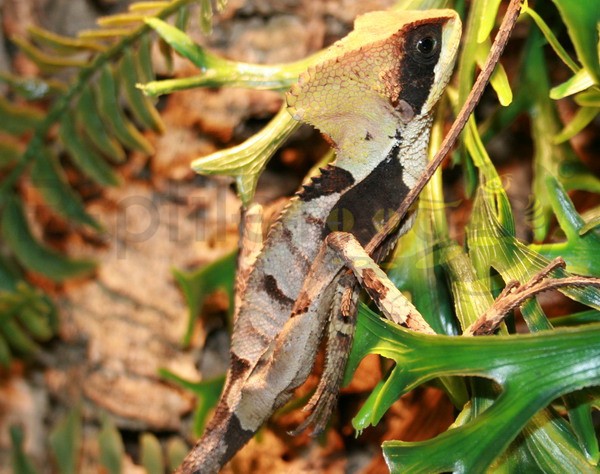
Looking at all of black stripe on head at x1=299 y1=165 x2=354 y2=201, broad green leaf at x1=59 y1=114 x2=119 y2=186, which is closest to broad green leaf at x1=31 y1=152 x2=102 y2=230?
broad green leaf at x1=59 y1=114 x2=119 y2=186

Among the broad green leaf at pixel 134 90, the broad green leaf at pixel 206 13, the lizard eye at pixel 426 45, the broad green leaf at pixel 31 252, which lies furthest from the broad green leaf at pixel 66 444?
the lizard eye at pixel 426 45

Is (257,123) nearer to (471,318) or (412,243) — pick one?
(412,243)

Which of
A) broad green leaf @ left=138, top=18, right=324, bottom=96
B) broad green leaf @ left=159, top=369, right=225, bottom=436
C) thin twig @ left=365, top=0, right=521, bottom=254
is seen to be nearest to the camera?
thin twig @ left=365, top=0, right=521, bottom=254

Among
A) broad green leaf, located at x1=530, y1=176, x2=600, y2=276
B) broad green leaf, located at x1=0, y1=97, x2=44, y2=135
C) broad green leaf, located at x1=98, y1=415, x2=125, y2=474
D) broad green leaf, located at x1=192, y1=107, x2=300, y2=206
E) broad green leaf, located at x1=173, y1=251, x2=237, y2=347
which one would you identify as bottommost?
broad green leaf, located at x1=98, y1=415, x2=125, y2=474

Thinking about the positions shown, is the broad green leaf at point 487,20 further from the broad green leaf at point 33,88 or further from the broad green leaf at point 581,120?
the broad green leaf at point 33,88

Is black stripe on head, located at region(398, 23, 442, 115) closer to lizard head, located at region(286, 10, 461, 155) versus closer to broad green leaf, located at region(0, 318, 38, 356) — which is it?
lizard head, located at region(286, 10, 461, 155)

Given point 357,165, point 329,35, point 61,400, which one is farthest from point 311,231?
point 61,400

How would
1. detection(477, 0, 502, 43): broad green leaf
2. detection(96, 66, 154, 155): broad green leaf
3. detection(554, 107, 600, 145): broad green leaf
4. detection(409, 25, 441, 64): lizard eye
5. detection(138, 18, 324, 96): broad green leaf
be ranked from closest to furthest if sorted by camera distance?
detection(477, 0, 502, 43): broad green leaf < detection(409, 25, 441, 64): lizard eye < detection(554, 107, 600, 145): broad green leaf < detection(138, 18, 324, 96): broad green leaf < detection(96, 66, 154, 155): broad green leaf
